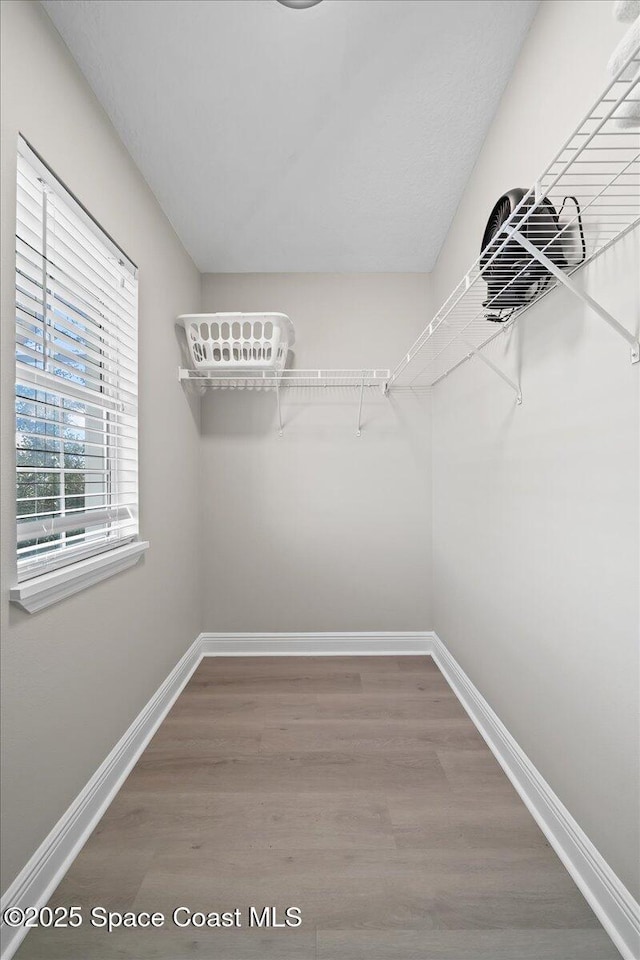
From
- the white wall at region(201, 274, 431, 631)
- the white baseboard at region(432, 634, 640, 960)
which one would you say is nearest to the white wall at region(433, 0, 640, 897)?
the white baseboard at region(432, 634, 640, 960)

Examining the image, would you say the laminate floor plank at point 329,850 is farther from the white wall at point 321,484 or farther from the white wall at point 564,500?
the white wall at point 321,484

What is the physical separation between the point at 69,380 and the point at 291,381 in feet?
5.08

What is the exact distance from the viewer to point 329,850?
4.56 feet

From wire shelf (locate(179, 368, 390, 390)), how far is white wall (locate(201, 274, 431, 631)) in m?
0.07

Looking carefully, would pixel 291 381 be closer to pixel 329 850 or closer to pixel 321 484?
pixel 321 484

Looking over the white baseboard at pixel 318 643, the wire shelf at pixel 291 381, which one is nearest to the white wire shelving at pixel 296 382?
the wire shelf at pixel 291 381

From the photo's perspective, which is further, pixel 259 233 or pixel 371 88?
pixel 259 233

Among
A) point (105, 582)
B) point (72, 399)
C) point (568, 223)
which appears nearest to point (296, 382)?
point (72, 399)

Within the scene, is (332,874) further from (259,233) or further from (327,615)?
(259,233)

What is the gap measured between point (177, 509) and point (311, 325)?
1.36m

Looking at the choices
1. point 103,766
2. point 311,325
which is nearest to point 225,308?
point 311,325

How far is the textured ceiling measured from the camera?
138cm

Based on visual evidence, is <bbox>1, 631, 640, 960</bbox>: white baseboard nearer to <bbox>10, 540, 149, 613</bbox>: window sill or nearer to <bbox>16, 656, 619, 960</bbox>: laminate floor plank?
<bbox>16, 656, 619, 960</bbox>: laminate floor plank

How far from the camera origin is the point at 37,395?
1373 millimetres
